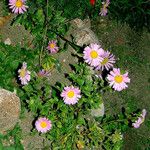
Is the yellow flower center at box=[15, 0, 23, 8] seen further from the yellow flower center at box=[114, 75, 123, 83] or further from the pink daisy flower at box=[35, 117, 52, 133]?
A: the yellow flower center at box=[114, 75, 123, 83]

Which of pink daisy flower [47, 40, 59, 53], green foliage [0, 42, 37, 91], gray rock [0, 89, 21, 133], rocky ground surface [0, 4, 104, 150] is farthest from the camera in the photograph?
rocky ground surface [0, 4, 104, 150]

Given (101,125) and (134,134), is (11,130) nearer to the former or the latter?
(101,125)

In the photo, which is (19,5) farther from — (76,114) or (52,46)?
(76,114)

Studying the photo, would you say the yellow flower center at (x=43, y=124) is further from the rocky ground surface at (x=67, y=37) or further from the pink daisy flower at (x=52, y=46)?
the pink daisy flower at (x=52, y=46)

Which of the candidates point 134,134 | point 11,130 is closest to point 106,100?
point 134,134

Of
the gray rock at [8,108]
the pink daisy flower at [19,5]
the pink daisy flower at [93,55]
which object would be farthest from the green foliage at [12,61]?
the pink daisy flower at [93,55]

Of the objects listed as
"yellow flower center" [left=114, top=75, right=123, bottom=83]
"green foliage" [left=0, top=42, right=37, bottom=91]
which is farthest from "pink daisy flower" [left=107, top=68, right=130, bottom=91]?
"green foliage" [left=0, top=42, right=37, bottom=91]
